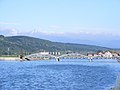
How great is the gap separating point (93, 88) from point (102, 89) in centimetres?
192

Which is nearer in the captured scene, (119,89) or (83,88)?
(119,89)

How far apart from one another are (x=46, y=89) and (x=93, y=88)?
7955 mm

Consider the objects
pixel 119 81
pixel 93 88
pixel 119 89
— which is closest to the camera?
pixel 119 89

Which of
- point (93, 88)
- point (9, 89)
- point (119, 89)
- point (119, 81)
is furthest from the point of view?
point (93, 88)

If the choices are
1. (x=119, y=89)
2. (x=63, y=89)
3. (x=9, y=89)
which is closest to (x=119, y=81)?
(x=119, y=89)

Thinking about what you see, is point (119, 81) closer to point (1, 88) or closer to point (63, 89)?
point (63, 89)

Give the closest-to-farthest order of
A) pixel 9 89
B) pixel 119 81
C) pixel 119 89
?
pixel 119 89, pixel 119 81, pixel 9 89

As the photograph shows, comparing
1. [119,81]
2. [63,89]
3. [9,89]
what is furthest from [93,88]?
[119,81]

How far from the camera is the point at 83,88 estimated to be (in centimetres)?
6275

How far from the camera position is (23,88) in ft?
200

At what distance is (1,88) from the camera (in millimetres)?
60625

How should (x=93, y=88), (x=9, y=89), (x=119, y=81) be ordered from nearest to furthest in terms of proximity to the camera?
1. (x=119, y=81)
2. (x=9, y=89)
3. (x=93, y=88)

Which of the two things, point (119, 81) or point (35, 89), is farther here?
point (35, 89)

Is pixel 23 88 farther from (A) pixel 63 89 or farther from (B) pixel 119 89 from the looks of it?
(B) pixel 119 89
